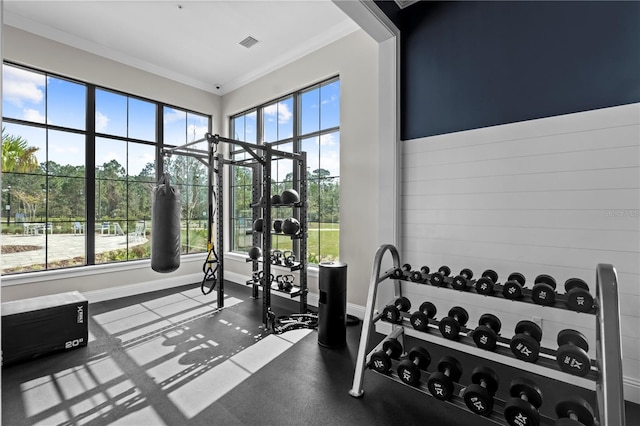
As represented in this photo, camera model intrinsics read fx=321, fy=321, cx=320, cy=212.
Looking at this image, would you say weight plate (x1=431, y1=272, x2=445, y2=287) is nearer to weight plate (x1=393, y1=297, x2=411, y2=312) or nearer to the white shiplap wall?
weight plate (x1=393, y1=297, x2=411, y2=312)

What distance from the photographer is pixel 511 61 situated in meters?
2.59

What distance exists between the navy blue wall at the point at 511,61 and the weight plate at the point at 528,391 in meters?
1.90

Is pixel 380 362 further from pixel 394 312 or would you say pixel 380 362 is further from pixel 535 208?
pixel 535 208

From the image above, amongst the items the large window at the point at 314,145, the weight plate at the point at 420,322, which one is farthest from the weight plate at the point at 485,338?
the large window at the point at 314,145

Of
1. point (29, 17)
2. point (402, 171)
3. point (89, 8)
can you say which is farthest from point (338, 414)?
point (29, 17)

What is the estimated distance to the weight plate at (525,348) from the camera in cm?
176

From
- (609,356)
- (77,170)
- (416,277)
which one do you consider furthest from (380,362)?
(77,170)

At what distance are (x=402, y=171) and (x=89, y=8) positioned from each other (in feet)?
12.4

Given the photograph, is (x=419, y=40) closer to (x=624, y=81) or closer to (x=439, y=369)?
(x=624, y=81)

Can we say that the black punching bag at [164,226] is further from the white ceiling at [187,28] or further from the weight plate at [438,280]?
the weight plate at [438,280]

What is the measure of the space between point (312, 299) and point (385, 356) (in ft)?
6.76

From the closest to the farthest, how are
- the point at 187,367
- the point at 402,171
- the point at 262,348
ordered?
the point at 187,367, the point at 262,348, the point at 402,171

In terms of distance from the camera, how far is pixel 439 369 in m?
2.04

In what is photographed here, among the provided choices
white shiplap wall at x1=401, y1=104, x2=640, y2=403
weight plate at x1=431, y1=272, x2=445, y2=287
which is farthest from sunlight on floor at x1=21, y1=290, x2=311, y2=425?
white shiplap wall at x1=401, y1=104, x2=640, y2=403
